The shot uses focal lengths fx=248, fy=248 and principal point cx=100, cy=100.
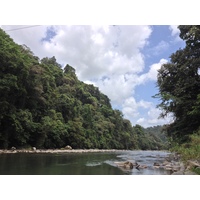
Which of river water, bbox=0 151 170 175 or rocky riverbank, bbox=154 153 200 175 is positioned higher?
rocky riverbank, bbox=154 153 200 175

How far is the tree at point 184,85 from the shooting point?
10781mm

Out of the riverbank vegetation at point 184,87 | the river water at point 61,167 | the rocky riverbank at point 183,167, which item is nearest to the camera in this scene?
the rocky riverbank at point 183,167

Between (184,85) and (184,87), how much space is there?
14 cm

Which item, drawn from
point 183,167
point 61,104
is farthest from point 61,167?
point 61,104

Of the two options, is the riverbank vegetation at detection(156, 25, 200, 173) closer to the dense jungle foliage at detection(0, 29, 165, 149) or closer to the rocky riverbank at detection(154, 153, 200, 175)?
the rocky riverbank at detection(154, 153, 200, 175)

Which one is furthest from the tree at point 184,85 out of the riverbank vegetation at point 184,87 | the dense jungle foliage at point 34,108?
the dense jungle foliage at point 34,108

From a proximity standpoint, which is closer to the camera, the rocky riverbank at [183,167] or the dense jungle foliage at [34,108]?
the rocky riverbank at [183,167]

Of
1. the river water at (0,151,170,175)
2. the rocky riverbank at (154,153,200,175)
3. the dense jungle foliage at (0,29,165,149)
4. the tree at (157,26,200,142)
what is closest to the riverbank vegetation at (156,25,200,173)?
the tree at (157,26,200,142)

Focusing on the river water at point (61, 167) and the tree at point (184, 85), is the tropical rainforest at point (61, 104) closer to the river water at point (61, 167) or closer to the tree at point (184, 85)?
the tree at point (184, 85)

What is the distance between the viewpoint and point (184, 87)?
1095 centimetres

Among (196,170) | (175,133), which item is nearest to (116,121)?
(175,133)

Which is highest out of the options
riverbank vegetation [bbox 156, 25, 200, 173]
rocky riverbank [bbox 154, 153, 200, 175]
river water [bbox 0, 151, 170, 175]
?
riverbank vegetation [bbox 156, 25, 200, 173]

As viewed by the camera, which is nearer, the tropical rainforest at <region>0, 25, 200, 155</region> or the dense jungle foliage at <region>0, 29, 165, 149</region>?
the tropical rainforest at <region>0, 25, 200, 155</region>

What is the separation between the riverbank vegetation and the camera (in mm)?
10750
